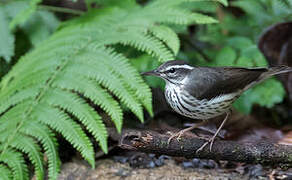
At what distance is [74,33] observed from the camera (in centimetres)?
463

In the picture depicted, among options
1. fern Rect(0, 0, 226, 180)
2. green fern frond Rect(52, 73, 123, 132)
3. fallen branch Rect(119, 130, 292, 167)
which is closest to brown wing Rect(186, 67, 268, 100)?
fern Rect(0, 0, 226, 180)

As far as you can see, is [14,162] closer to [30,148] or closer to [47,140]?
[30,148]

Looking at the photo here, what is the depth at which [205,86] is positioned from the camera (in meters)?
3.76

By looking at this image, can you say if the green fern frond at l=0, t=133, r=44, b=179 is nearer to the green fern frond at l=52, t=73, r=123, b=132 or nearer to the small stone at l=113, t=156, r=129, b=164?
the green fern frond at l=52, t=73, r=123, b=132

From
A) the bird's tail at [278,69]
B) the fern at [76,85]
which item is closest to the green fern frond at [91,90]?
the fern at [76,85]

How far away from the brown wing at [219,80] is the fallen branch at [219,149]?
20.3 inches

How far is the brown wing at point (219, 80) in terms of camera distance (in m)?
3.72

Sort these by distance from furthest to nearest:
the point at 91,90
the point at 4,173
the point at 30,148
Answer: the point at 91,90, the point at 30,148, the point at 4,173

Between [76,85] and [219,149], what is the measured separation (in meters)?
1.49

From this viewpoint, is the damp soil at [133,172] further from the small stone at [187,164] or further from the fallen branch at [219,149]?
the fallen branch at [219,149]

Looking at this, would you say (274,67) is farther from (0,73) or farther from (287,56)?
(0,73)

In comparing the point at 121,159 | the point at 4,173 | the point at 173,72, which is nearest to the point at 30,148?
the point at 4,173

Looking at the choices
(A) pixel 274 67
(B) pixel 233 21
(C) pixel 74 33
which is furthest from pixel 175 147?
(B) pixel 233 21

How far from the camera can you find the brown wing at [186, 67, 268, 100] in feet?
12.2
